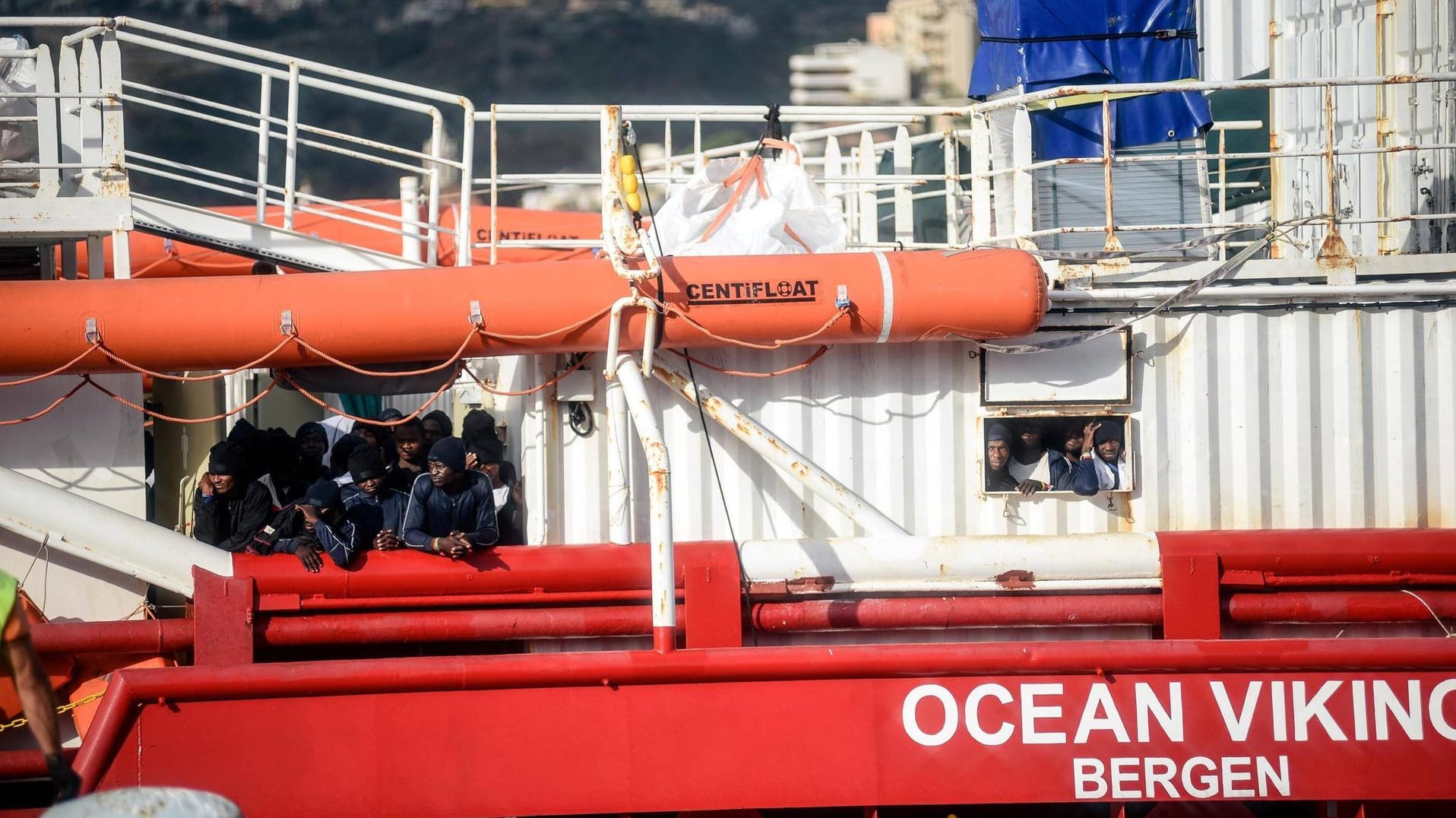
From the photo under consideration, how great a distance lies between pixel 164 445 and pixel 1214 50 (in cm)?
717

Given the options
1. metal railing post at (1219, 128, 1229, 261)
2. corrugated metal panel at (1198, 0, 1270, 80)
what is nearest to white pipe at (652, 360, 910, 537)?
metal railing post at (1219, 128, 1229, 261)

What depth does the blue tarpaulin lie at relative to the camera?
6.74 metres

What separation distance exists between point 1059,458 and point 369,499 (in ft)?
10.8

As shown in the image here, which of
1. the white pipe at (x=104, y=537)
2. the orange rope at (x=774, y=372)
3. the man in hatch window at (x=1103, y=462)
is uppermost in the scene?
the orange rope at (x=774, y=372)

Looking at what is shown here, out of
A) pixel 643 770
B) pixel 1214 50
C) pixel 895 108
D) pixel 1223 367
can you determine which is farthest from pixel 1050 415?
pixel 1214 50

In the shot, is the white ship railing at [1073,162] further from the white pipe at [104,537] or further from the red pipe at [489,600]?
the white pipe at [104,537]

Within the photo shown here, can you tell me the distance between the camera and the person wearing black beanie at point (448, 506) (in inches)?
235

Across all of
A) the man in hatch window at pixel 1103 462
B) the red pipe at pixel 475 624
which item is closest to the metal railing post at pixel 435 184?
the red pipe at pixel 475 624

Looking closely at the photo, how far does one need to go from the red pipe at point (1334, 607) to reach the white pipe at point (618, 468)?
275 centimetres

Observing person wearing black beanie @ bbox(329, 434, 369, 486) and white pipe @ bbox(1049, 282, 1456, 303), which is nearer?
white pipe @ bbox(1049, 282, 1456, 303)

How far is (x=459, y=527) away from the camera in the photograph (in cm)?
607

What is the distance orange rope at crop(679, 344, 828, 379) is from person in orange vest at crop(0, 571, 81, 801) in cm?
317

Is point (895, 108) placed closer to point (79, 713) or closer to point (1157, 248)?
point (1157, 248)

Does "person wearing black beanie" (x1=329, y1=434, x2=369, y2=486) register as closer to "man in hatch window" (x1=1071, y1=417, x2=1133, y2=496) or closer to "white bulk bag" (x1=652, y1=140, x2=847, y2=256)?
"white bulk bag" (x1=652, y1=140, x2=847, y2=256)
